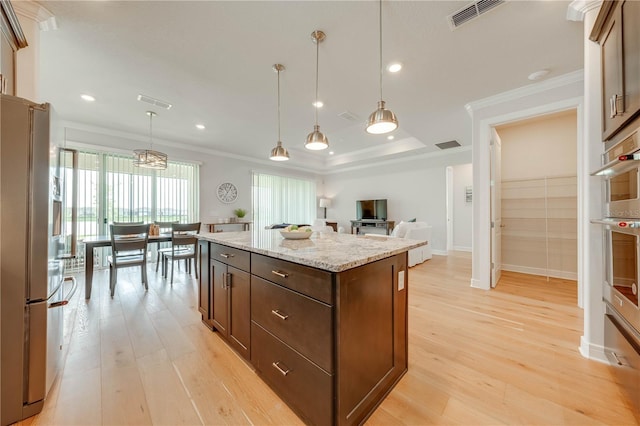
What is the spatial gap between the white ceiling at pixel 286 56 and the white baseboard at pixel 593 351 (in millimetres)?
2632

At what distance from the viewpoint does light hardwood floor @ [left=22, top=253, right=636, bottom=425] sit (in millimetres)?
1313

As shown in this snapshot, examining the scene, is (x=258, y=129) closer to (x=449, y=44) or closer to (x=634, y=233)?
(x=449, y=44)

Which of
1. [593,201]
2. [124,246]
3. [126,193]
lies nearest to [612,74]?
[593,201]

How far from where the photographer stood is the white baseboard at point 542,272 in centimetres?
380

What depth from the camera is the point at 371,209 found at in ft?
25.3

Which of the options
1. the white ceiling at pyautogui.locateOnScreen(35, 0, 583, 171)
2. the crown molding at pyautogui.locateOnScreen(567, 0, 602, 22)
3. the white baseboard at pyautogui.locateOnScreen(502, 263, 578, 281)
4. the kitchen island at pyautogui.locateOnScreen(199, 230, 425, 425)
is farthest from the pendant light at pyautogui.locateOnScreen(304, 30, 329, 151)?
the white baseboard at pyautogui.locateOnScreen(502, 263, 578, 281)

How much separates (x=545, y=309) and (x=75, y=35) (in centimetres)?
549

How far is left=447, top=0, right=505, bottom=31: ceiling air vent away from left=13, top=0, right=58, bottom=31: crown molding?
130 inches

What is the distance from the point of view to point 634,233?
51.4 inches

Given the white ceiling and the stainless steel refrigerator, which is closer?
the stainless steel refrigerator

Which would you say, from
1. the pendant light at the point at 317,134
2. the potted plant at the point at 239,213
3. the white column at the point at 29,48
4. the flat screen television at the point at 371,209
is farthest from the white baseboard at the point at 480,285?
the potted plant at the point at 239,213

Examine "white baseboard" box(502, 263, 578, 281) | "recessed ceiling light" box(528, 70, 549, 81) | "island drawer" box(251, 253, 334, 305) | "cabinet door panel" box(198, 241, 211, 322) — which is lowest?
"white baseboard" box(502, 263, 578, 281)

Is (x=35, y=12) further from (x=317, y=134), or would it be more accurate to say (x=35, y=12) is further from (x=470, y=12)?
(x=470, y=12)

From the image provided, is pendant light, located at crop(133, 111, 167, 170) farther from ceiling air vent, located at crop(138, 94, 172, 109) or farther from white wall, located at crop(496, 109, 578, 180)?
white wall, located at crop(496, 109, 578, 180)
